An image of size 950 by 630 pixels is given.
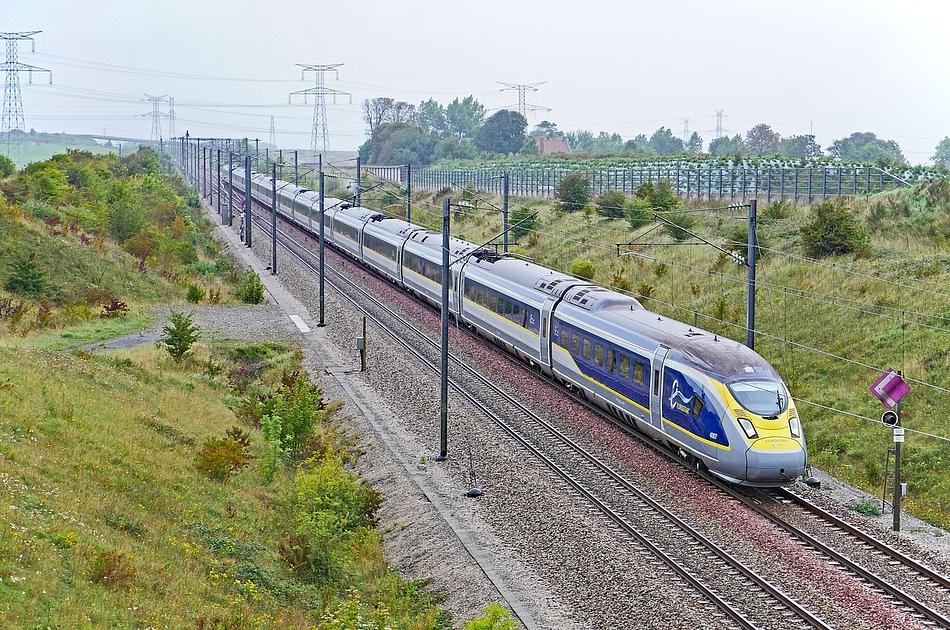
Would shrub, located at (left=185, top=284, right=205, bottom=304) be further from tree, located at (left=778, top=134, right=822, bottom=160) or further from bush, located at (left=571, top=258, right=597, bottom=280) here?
tree, located at (left=778, top=134, right=822, bottom=160)

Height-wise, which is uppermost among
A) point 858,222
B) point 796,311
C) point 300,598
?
point 858,222

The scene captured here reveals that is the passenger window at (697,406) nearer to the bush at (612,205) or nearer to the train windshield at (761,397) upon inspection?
the train windshield at (761,397)

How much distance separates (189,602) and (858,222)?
111ft

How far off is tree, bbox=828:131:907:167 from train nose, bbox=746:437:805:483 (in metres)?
117

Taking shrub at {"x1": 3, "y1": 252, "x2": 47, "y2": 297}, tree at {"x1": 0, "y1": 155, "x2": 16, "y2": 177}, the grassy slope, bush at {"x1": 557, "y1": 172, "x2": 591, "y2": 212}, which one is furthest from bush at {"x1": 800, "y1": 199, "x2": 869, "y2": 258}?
tree at {"x1": 0, "y1": 155, "x2": 16, "y2": 177}

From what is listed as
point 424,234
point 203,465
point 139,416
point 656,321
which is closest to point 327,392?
point 139,416

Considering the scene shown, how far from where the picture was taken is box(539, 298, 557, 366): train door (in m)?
32.1

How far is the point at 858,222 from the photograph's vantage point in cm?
4228

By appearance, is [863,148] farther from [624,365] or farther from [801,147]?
[624,365]

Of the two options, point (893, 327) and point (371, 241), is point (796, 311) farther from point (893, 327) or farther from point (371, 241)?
point (371, 241)

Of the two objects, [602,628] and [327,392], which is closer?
[602,628]

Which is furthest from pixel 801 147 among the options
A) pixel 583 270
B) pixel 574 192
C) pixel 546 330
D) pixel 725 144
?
pixel 546 330

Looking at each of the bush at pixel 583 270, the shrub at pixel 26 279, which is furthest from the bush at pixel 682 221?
the shrub at pixel 26 279

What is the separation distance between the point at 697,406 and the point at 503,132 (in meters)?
161
